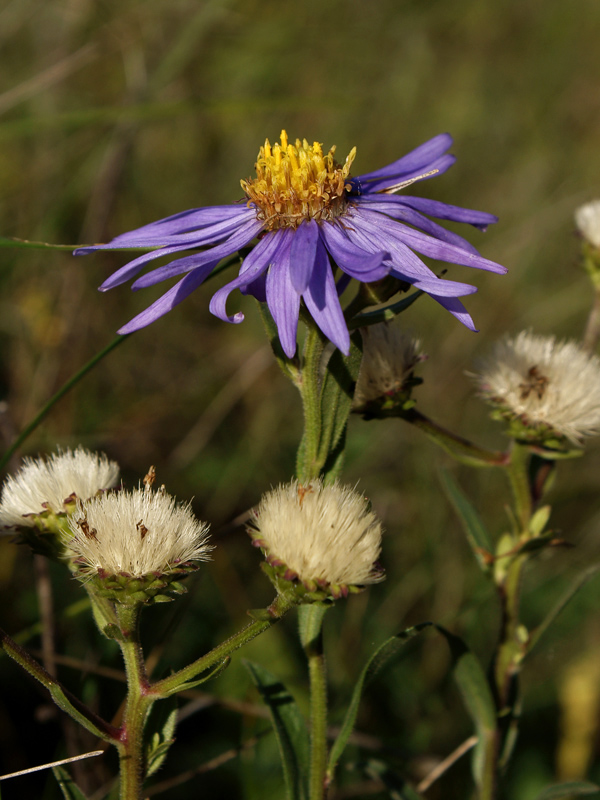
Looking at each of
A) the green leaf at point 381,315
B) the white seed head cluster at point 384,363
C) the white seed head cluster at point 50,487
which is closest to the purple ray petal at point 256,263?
the green leaf at point 381,315

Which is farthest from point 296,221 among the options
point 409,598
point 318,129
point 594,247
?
point 318,129

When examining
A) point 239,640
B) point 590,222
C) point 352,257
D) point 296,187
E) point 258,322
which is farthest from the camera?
point 258,322

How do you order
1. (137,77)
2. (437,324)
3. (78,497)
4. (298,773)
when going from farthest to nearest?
(437,324) < (137,77) < (298,773) < (78,497)

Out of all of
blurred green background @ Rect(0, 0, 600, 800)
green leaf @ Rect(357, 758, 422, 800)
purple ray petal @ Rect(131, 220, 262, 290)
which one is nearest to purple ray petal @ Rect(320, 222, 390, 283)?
purple ray petal @ Rect(131, 220, 262, 290)

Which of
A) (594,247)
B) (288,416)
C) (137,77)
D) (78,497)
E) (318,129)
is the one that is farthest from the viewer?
(318,129)

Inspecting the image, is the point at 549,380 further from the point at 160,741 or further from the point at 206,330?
the point at 206,330

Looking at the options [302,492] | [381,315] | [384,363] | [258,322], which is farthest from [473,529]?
[258,322]

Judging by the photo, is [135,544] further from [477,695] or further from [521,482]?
[521,482]
